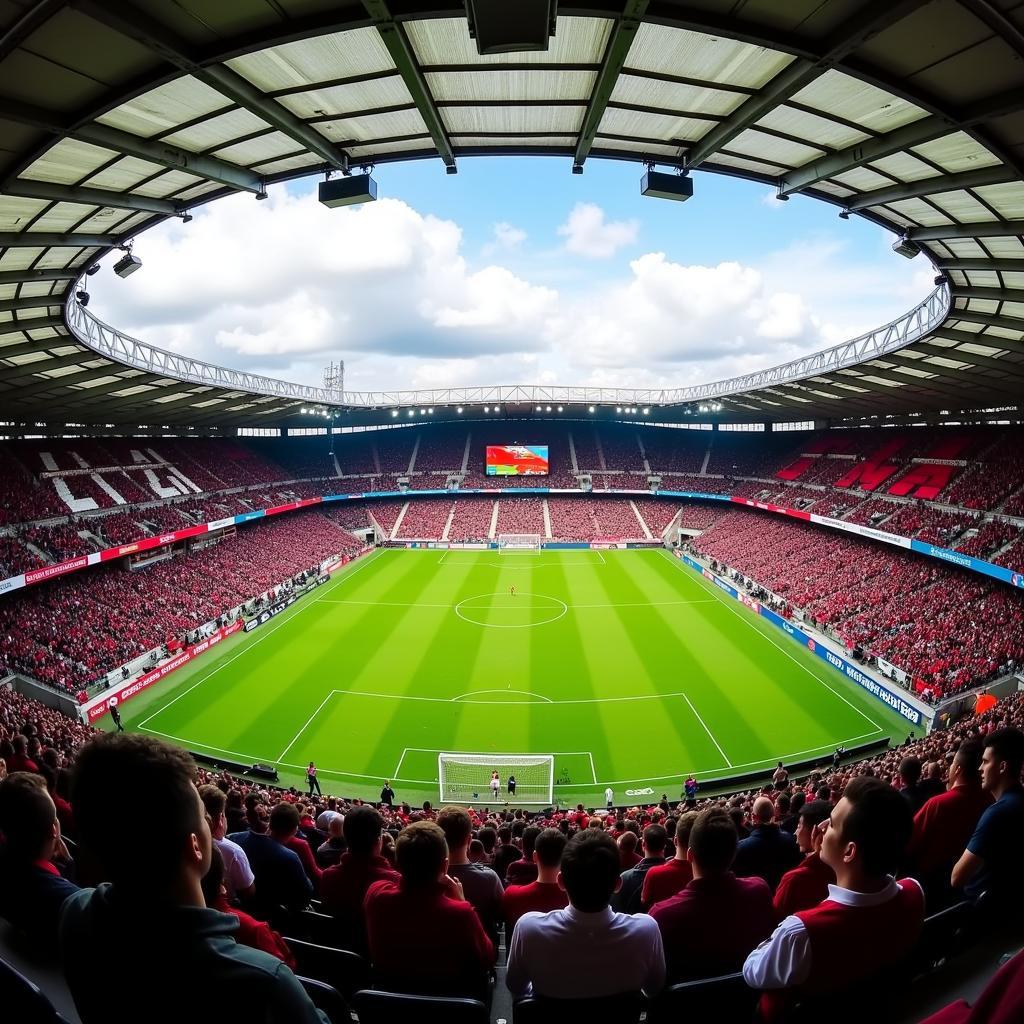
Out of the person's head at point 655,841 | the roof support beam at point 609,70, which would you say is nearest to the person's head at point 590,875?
the person's head at point 655,841

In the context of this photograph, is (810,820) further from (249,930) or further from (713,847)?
(249,930)

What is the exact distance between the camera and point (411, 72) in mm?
7055

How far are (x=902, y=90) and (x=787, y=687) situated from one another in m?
22.5

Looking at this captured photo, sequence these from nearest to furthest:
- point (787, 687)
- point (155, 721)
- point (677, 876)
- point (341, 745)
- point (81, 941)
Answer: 1. point (81, 941)
2. point (677, 876)
3. point (341, 745)
4. point (155, 721)
5. point (787, 687)

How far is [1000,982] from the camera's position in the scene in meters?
1.33

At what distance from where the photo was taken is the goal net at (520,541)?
53844 mm

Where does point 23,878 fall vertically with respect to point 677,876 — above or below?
above

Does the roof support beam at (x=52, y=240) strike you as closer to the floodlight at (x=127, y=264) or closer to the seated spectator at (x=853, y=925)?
the floodlight at (x=127, y=264)

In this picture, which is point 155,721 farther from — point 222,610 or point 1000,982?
point 1000,982

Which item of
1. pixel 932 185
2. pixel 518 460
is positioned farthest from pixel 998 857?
pixel 518 460

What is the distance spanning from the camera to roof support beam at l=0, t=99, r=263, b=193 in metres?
7.44

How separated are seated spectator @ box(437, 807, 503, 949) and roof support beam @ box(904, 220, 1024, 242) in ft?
44.4

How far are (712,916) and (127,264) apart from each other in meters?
15.9

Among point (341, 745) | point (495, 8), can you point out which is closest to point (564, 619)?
point (341, 745)
